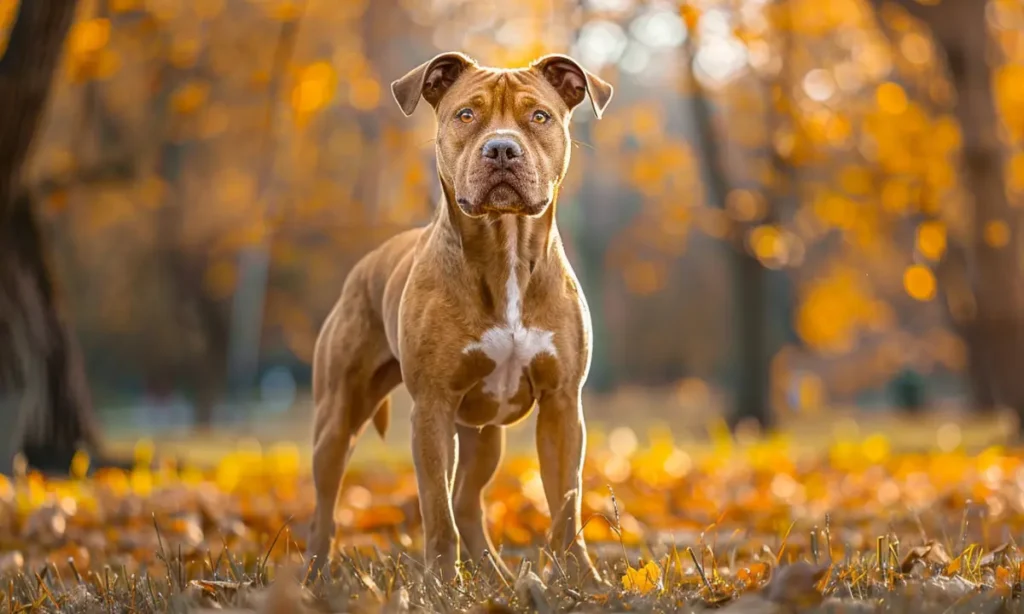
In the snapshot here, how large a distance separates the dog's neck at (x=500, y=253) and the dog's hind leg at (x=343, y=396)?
3.06 ft

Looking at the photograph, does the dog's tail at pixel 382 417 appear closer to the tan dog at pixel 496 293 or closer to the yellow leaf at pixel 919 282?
the tan dog at pixel 496 293

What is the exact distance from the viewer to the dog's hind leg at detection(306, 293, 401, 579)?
5305 millimetres

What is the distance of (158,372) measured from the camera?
39.9m

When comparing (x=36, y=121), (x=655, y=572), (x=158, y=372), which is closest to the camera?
(x=655, y=572)

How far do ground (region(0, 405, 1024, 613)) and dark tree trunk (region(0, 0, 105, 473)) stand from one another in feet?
2.51

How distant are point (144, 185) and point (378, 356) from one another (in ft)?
42.9

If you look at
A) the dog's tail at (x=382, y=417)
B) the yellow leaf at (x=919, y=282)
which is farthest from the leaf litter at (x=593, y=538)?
the yellow leaf at (x=919, y=282)

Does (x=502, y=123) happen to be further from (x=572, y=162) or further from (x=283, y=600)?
(x=572, y=162)

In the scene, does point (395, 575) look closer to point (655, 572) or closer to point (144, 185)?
point (655, 572)

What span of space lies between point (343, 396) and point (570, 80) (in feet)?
5.63

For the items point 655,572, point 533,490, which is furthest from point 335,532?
point 533,490

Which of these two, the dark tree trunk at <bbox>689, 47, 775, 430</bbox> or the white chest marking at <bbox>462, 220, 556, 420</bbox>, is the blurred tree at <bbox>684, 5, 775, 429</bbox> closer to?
the dark tree trunk at <bbox>689, 47, 775, 430</bbox>

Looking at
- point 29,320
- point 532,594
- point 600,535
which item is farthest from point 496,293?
point 29,320

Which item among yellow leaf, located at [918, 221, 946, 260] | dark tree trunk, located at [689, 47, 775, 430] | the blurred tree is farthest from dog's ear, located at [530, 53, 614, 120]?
dark tree trunk, located at [689, 47, 775, 430]
